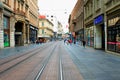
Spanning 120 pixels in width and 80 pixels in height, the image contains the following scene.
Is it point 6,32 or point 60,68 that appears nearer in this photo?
point 60,68

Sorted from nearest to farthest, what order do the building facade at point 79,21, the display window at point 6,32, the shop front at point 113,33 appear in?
the shop front at point 113,33
the display window at point 6,32
the building facade at point 79,21

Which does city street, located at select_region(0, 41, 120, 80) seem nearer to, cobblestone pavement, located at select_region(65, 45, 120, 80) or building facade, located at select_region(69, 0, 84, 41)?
cobblestone pavement, located at select_region(65, 45, 120, 80)

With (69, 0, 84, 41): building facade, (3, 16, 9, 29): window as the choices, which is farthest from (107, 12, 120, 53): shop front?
(69, 0, 84, 41): building facade

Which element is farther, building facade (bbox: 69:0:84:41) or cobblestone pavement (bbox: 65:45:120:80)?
building facade (bbox: 69:0:84:41)

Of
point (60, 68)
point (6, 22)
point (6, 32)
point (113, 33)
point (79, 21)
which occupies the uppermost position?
point (79, 21)

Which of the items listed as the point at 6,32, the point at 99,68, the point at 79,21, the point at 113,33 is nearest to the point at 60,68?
the point at 99,68

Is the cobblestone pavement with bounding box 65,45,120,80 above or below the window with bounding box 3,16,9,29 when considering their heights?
below

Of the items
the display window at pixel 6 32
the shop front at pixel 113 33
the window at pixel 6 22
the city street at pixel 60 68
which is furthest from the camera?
the display window at pixel 6 32

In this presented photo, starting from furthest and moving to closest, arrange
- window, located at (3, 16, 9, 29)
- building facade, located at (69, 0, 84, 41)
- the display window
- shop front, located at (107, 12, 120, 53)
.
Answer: building facade, located at (69, 0, 84, 41) → the display window → window, located at (3, 16, 9, 29) → shop front, located at (107, 12, 120, 53)

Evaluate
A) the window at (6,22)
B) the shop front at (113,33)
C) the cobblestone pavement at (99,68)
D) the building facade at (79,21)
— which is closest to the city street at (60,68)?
the cobblestone pavement at (99,68)

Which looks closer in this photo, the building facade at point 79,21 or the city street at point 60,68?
the city street at point 60,68

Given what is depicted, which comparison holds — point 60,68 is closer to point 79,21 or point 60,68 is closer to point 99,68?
point 99,68

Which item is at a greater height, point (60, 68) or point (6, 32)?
point (6, 32)

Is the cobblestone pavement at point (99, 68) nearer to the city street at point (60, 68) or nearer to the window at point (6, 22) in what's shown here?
the city street at point (60, 68)
